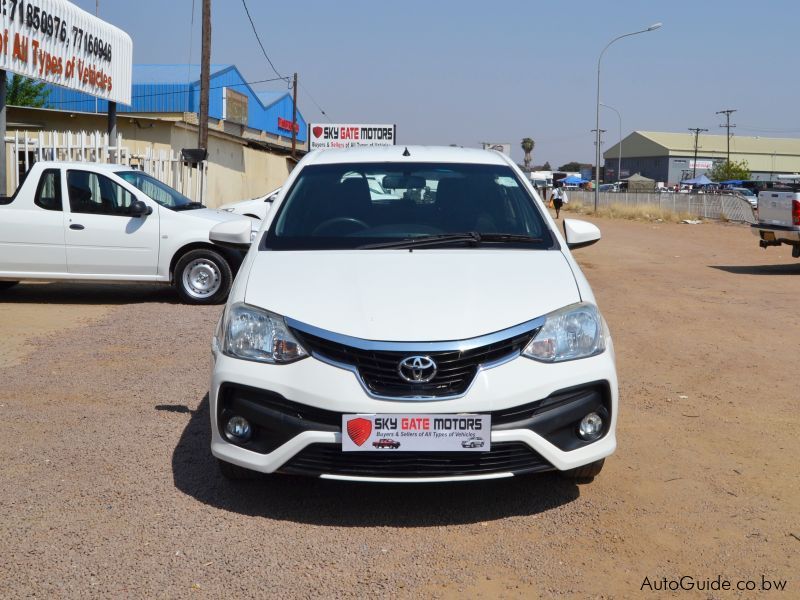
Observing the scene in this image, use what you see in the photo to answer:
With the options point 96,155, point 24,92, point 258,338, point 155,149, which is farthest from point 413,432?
point 24,92

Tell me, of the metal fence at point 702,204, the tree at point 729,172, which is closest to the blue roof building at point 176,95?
the metal fence at point 702,204

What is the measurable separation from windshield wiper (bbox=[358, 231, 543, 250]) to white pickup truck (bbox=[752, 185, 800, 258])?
38.1 ft

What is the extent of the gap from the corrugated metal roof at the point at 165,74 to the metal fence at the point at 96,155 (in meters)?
27.6

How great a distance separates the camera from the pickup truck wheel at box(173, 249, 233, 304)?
10883mm

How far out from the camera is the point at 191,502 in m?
4.31

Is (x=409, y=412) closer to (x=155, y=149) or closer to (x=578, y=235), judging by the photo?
(x=578, y=235)

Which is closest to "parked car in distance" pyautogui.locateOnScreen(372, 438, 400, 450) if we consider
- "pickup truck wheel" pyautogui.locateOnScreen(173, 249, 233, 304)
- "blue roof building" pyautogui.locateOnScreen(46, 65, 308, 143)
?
"pickup truck wheel" pyautogui.locateOnScreen(173, 249, 233, 304)

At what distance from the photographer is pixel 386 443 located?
3.81 meters

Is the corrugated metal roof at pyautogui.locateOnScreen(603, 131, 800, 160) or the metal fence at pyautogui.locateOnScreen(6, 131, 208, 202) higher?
the corrugated metal roof at pyautogui.locateOnScreen(603, 131, 800, 160)

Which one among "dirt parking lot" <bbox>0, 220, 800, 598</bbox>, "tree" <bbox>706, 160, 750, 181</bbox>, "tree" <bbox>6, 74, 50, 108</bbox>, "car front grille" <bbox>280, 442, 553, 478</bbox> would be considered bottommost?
"dirt parking lot" <bbox>0, 220, 800, 598</bbox>

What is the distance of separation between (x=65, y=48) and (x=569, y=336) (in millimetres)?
14208

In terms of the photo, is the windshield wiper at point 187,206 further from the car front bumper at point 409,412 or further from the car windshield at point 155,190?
the car front bumper at point 409,412

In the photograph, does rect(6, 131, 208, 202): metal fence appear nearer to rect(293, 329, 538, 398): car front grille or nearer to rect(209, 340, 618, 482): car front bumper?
rect(209, 340, 618, 482): car front bumper

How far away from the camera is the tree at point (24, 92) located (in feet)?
123
